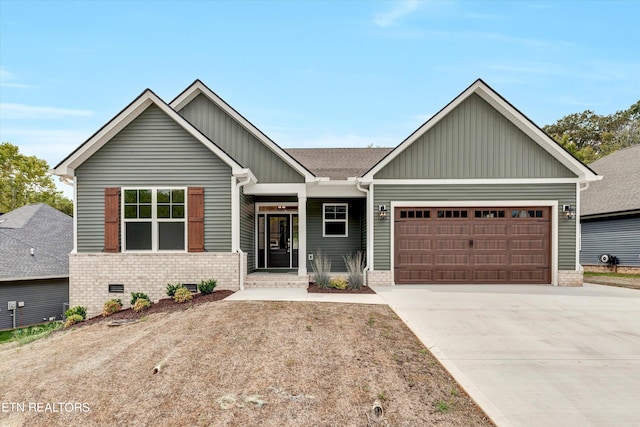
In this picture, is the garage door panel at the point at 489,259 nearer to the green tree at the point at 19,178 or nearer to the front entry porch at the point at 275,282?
the front entry porch at the point at 275,282

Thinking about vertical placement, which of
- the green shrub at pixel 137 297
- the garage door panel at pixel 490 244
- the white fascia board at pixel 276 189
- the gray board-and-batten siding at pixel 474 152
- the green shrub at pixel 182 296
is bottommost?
the green shrub at pixel 137 297

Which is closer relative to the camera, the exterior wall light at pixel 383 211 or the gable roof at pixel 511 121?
the gable roof at pixel 511 121

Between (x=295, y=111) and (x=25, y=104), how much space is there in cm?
2180

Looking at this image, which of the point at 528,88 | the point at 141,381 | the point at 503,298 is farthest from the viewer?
the point at 528,88

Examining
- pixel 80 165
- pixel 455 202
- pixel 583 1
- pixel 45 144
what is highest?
pixel 583 1

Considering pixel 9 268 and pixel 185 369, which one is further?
pixel 9 268

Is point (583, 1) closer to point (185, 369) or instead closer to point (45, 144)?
point (185, 369)

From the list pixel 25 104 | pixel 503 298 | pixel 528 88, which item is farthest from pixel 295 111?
pixel 503 298

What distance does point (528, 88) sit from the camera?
23.7 metres

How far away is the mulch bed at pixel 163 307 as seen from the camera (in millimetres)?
7789

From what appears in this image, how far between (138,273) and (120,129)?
12.6ft

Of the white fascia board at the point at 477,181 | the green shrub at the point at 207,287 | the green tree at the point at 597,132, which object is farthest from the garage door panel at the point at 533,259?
the green tree at the point at 597,132

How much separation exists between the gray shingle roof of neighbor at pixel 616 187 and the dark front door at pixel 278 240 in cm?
1523

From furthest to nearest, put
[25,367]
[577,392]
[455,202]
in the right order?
1. [455,202]
2. [25,367]
3. [577,392]
